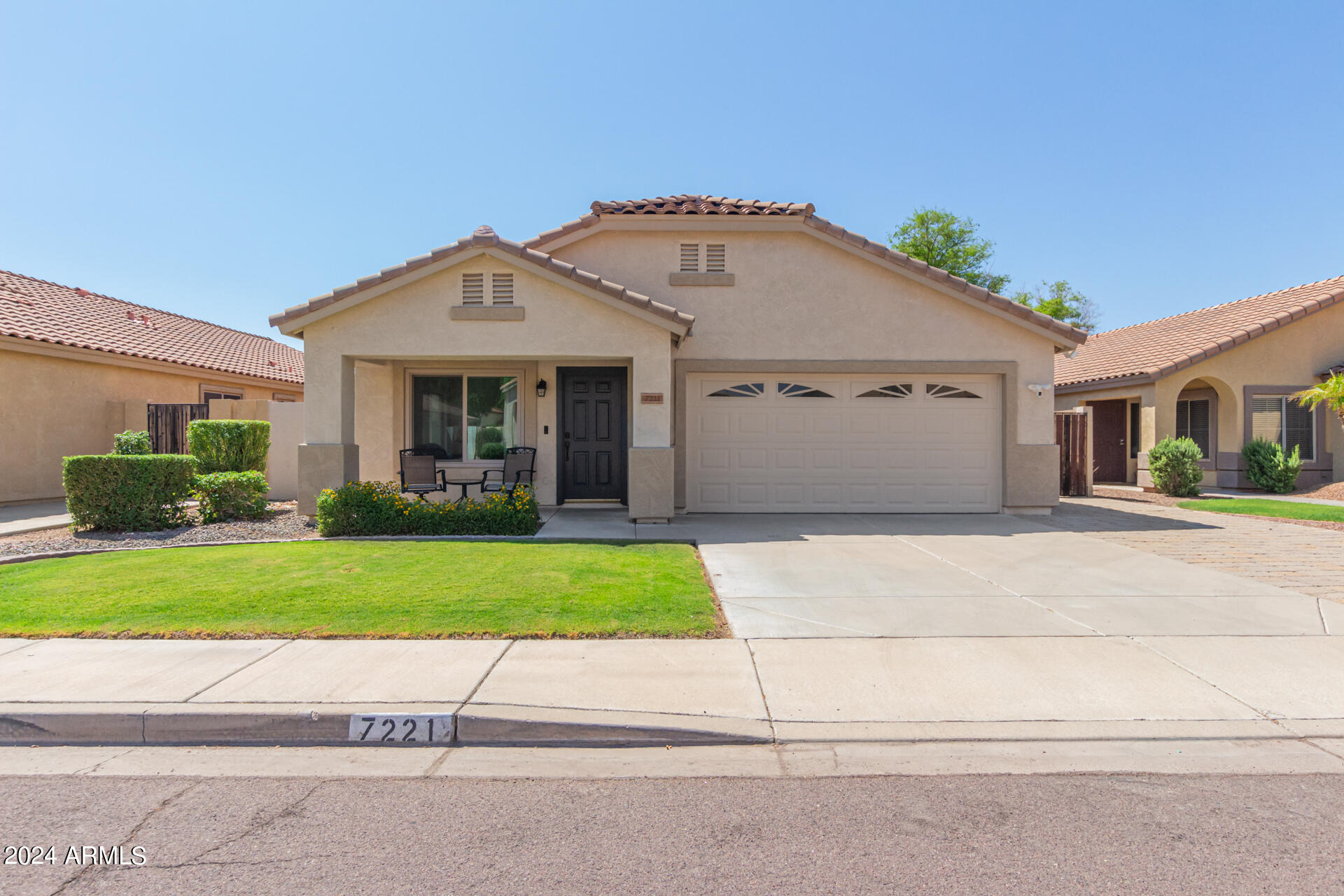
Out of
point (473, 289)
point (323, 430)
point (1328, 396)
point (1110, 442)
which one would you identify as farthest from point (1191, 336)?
point (323, 430)

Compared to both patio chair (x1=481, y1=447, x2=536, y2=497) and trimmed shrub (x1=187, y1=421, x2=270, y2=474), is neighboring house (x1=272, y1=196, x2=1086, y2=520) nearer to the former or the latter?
patio chair (x1=481, y1=447, x2=536, y2=497)

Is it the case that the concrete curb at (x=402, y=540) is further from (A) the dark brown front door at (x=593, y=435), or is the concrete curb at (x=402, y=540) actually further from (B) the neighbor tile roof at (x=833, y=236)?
(B) the neighbor tile roof at (x=833, y=236)

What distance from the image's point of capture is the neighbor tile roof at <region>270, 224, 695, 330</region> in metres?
10.3

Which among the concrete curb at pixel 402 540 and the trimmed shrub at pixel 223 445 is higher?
the trimmed shrub at pixel 223 445

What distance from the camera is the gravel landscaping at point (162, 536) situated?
8.89 m

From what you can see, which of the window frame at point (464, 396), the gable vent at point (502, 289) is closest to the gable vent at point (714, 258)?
the gable vent at point (502, 289)

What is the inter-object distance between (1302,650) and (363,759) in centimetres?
648

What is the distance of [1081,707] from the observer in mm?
4320

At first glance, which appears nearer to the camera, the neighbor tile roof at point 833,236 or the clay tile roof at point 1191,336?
the neighbor tile roof at point 833,236

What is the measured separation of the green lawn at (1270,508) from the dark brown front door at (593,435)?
11.0 metres

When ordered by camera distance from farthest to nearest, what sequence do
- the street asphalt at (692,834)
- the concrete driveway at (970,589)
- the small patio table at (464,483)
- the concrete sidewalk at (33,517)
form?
the small patio table at (464,483)
the concrete sidewalk at (33,517)
the concrete driveway at (970,589)
the street asphalt at (692,834)

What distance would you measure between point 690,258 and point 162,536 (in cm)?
896

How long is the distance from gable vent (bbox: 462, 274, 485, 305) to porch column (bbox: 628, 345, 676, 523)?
96.7 inches

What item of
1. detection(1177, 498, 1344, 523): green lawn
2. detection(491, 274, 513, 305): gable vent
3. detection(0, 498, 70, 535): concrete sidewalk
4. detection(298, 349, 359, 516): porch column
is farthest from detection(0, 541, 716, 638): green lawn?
detection(1177, 498, 1344, 523): green lawn
